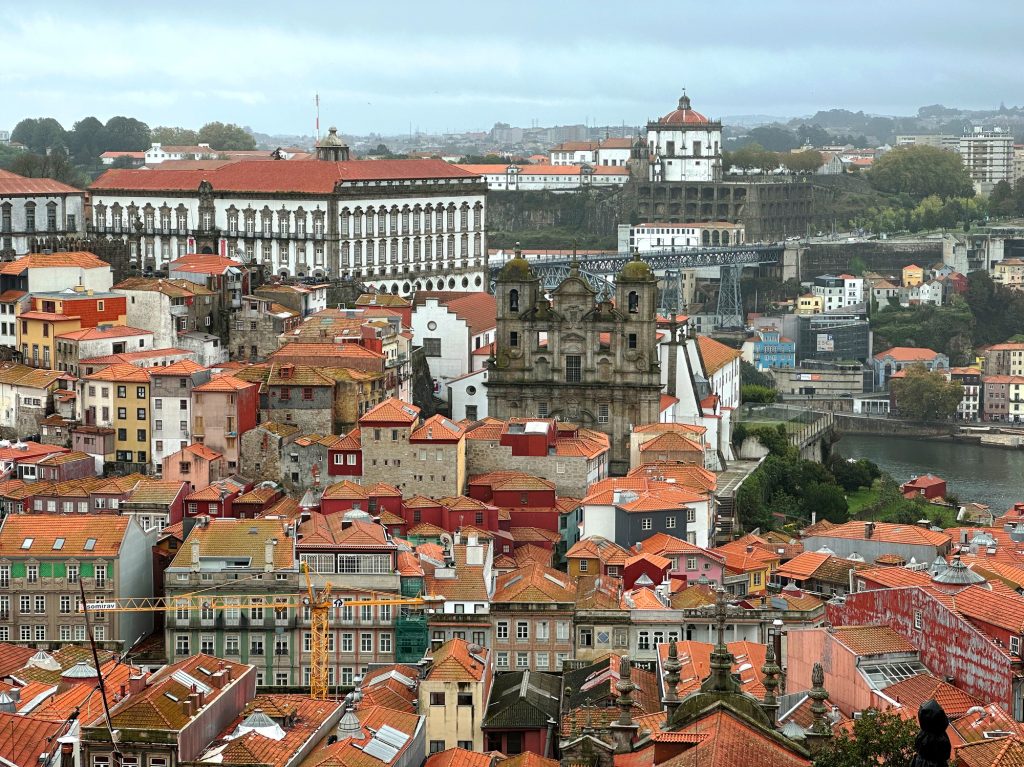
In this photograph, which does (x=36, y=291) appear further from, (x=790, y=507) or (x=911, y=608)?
(x=911, y=608)

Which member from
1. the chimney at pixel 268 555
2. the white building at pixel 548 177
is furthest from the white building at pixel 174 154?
the chimney at pixel 268 555

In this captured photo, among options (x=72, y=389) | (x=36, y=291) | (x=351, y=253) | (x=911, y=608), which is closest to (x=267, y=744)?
(x=911, y=608)

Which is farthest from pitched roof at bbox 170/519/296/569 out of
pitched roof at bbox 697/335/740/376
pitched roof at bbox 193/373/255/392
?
pitched roof at bbox 697/335/740/376

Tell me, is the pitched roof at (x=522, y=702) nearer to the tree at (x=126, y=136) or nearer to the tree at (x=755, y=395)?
the tree at (x=755, y=395)

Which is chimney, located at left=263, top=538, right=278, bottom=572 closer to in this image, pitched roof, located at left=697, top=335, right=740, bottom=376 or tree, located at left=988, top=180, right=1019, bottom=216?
pitched roof, located at left=697, top=335, right=740, bottom=376

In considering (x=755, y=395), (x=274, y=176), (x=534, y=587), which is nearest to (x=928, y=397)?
(x=755, y=395)

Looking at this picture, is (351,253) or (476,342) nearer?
(476,342)
